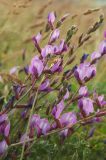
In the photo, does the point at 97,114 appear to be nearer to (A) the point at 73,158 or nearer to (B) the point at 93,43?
(A) the point at 73,158

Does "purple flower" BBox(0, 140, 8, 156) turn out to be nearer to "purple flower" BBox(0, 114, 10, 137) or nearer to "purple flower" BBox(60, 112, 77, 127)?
"purple flower" BBox(0, 114, 10, 137)

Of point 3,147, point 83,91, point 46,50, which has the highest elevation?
point 46,50

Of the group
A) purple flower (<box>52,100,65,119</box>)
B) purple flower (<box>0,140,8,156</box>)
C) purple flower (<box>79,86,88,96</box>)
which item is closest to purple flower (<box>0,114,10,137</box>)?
purple flower (<box>0,140,8,156</box>)

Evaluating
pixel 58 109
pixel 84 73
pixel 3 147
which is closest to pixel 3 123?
pixel 3 147

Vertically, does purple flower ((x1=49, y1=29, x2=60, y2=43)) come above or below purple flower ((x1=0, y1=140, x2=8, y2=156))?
above

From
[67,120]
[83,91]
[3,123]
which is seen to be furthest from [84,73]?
[3,123]

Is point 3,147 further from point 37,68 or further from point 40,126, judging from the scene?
point 37,68

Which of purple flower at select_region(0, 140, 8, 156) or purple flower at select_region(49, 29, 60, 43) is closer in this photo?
purple flower at select_region(0, 140, 8, 156)

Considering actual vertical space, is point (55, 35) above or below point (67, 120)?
above

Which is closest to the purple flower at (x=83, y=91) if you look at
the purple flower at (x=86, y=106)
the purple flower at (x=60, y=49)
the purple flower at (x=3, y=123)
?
the purple flower at (x=86, y=106)

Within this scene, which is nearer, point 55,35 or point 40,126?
point 40,126

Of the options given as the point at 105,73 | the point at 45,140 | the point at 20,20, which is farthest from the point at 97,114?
the point at 20,20
